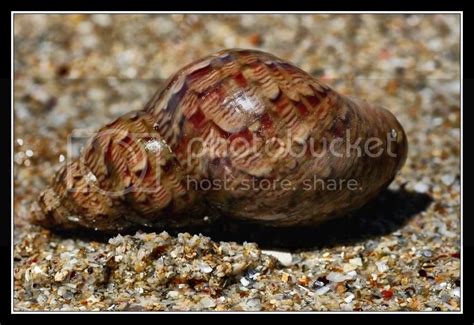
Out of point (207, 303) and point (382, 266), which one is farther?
point (382, 266)

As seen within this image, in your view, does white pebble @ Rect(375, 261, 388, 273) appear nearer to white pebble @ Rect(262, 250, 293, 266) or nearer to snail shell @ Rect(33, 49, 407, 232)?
snail shell @ Rect(33, 49, 407, 232)

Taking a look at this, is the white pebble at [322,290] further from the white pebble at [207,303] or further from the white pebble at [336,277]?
the white pebble at [207,303]

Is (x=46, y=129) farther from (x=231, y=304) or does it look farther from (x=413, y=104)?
(x=413, y=104)

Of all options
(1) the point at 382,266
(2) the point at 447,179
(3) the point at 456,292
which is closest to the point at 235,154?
(1) the point at 382,266

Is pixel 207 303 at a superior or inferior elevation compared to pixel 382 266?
inferior

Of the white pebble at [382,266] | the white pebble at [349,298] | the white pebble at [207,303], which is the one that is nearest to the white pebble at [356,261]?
the white pebble at [382,266]

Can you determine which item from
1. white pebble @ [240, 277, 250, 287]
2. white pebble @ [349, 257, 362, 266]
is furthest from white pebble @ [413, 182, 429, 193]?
white pebble @ [240, 277, 250, 287]

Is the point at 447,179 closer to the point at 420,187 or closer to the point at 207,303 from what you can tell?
the point at 420,187

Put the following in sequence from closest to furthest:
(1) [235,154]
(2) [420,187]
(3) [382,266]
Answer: (1) [235,154] → (3) [382,266] → (2) [420,187]
